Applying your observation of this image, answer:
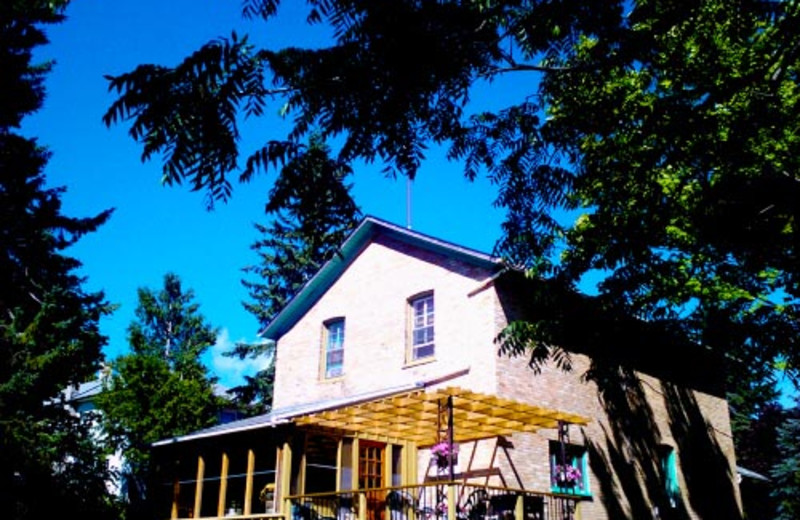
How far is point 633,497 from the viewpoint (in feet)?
55.4

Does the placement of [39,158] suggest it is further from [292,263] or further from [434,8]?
[434,8]

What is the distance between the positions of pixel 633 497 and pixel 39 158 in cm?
2088

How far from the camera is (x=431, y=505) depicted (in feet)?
46.0

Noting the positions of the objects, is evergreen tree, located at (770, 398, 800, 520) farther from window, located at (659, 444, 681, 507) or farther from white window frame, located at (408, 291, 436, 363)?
white window frame, located at (408, 291, 436, 363)

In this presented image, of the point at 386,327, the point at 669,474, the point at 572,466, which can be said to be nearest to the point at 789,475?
the point at 669,474

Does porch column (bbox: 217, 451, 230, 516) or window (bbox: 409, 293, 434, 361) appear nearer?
porch column (bbox: 217, 451, 230, 516)

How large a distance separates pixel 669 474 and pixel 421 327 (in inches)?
310

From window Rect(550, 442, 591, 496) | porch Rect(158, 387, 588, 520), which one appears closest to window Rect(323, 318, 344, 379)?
porch Rect(158, 387, 588, 520)

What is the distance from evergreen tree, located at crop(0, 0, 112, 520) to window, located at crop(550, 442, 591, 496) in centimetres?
1264

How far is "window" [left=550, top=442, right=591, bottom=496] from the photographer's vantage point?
14131mm

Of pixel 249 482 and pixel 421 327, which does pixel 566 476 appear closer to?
pixel 421 327

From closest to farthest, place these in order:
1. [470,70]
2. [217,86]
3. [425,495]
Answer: [217,86]
[470,70]
[425,495]

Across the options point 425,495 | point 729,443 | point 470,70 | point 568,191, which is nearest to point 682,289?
point 425,495

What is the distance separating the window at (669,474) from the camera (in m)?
Result: 18.3
